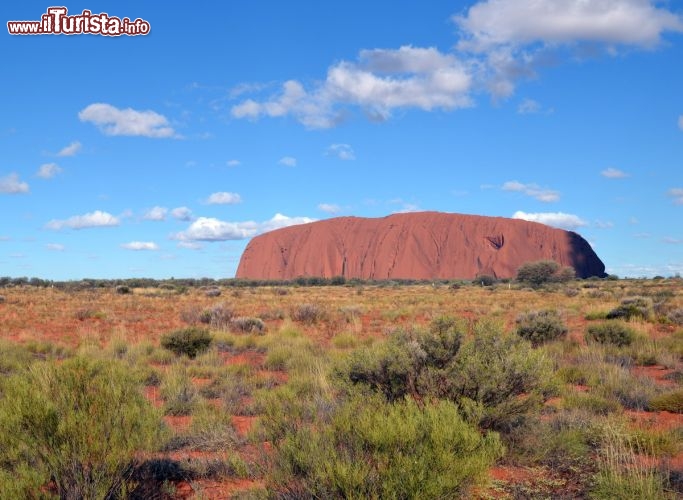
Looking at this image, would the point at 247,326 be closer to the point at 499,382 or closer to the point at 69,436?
the point at 499,382

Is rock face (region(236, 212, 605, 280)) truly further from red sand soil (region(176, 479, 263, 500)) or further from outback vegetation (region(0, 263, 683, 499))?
red sand soil (region(176, 479, 263, 500))

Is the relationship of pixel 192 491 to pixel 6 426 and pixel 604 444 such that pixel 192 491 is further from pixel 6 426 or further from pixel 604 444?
pixel 604 444

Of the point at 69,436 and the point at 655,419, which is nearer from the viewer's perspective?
the point at 69,436

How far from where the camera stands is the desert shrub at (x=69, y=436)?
3.93 meters

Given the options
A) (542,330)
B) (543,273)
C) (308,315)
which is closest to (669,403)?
(542,330)

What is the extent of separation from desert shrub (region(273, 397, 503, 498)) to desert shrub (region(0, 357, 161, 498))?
1237mm

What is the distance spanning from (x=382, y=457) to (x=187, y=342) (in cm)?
1105

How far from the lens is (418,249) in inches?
4934

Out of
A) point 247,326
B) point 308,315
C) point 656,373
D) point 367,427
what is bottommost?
point 656,373

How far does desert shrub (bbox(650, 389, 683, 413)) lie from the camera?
25.1 ft

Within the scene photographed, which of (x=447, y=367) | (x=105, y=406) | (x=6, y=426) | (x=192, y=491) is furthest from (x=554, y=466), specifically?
(x=6, y=426)

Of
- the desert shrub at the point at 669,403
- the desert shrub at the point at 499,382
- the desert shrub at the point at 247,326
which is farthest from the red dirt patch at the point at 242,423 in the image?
the desert shrub at the point at 247,326

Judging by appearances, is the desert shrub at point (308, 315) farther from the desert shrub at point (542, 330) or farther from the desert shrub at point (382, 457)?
the desert shrub at point (382, 457)

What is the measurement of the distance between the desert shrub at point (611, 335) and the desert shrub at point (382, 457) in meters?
11.5
